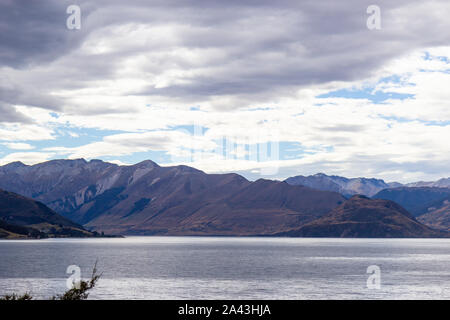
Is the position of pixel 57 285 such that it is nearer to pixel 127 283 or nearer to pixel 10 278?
pixel 127 283

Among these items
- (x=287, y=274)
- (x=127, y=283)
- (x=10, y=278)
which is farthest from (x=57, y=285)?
(x=287, y=274)

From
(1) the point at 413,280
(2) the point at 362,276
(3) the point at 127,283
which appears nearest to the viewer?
(3) the point at 127,283

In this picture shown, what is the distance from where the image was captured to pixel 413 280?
6191 inches

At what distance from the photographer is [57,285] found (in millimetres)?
137250
